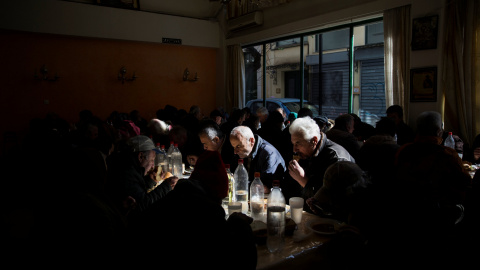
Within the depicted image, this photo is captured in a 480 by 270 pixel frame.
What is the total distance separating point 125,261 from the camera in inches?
52.5

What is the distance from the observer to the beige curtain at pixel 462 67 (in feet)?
15.0

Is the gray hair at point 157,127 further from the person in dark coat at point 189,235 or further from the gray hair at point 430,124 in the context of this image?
the person in dark coat at point 189,235

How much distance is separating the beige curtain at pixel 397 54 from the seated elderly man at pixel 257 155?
3164 millimetres

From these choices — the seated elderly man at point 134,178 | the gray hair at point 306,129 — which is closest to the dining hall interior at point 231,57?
the gray hair at point 306,129

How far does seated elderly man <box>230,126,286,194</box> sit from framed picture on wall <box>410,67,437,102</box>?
310cm

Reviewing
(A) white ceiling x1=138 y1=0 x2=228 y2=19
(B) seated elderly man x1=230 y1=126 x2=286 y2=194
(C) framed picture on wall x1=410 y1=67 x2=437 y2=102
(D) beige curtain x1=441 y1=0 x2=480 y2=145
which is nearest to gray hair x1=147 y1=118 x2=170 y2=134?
(B) seated elderly man x1=230 y1=126 x2=286 y2=194

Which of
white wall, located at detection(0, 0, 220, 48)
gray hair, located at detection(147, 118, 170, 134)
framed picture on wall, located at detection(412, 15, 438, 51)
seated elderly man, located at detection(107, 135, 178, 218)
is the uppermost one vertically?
white wall, located at detection(0, 0, 220, 48)

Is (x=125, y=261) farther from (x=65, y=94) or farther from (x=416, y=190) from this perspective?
(x=65, y=94)

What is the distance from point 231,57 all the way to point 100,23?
3.49 metres

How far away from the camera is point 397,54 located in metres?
5.44

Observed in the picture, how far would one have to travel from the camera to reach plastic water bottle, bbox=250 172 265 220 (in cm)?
237

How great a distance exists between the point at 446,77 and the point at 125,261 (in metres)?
5.12

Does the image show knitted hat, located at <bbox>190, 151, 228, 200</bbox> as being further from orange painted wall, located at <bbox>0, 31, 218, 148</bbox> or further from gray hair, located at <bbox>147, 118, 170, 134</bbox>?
orange painted wall, located at <bbox>0, 31, 218, 148</bbox>

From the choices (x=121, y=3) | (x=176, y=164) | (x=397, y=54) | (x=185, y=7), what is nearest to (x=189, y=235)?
(x=176, y=164)
